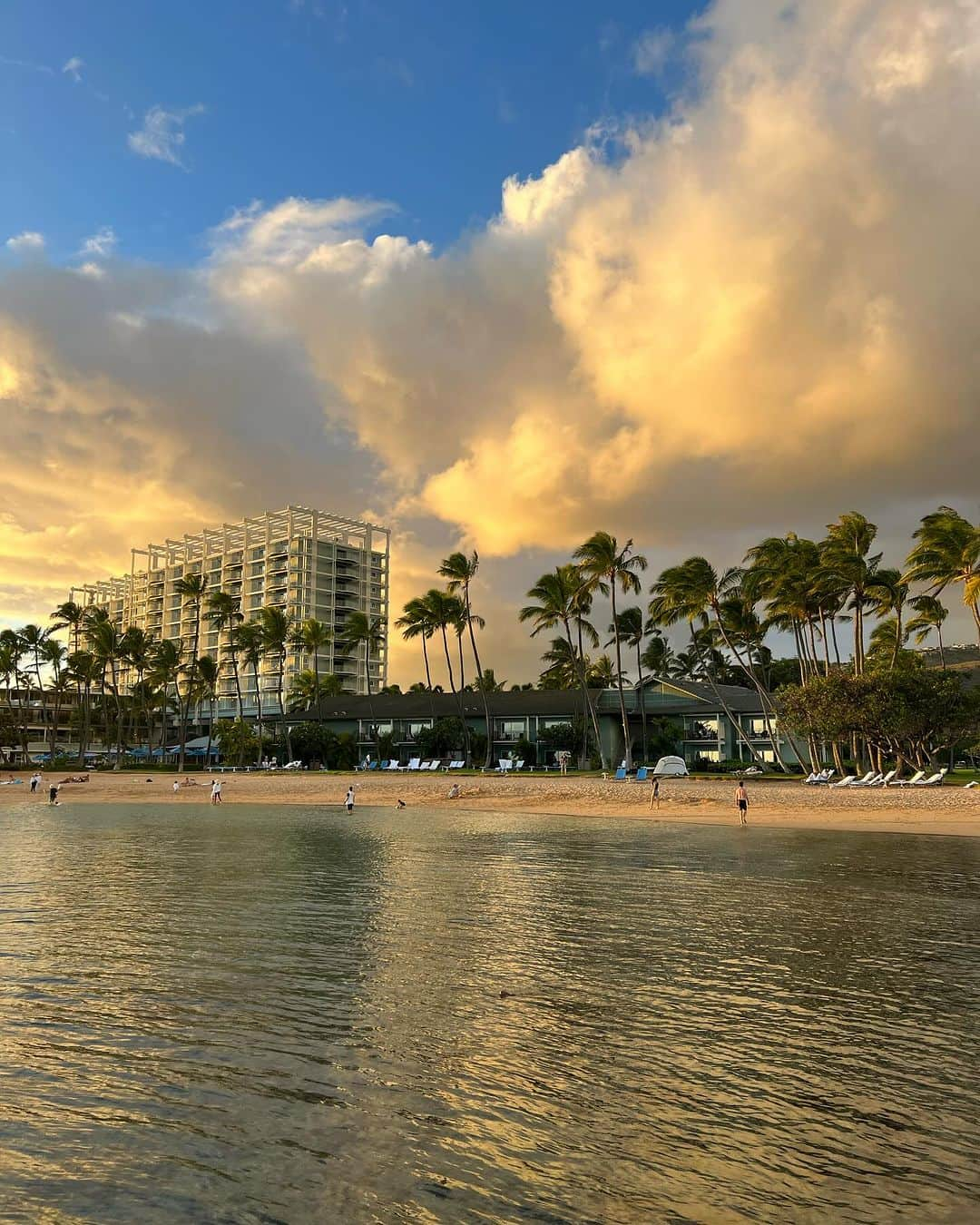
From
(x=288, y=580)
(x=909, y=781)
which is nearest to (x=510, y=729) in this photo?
(x=909, y=781)

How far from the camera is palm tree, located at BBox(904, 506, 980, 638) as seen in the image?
42.0 meters

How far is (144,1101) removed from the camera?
20.5ft

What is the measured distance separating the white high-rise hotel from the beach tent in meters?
94.8

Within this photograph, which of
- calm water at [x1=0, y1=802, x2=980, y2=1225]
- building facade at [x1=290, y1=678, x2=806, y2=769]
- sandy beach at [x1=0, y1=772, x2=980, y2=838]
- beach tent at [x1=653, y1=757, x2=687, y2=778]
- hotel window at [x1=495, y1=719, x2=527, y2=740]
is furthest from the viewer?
hotel window at [x1=495, y1=719, x2=527, y2=740]

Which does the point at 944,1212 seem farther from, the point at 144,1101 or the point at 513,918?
the point at 513,918

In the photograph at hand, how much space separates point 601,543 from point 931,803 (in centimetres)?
3008

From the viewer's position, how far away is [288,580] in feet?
487

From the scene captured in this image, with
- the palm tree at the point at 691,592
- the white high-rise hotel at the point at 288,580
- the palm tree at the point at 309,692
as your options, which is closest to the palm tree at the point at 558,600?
the palm tree at the point at 691,592

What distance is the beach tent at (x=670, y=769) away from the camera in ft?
169

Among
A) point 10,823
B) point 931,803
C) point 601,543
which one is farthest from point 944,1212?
point 601,543

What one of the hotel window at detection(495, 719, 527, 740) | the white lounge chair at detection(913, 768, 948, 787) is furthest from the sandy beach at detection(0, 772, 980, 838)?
the hotel window at detection(495, 719, 527, 740)

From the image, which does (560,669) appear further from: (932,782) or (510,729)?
(932,782)

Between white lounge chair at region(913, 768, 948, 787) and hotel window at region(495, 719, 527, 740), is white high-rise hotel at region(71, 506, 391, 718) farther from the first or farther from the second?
white lounge chair at region(913, 768, 948, 787)

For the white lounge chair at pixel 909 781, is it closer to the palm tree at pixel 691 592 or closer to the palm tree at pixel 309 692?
the palm tree at pixel 691 592
